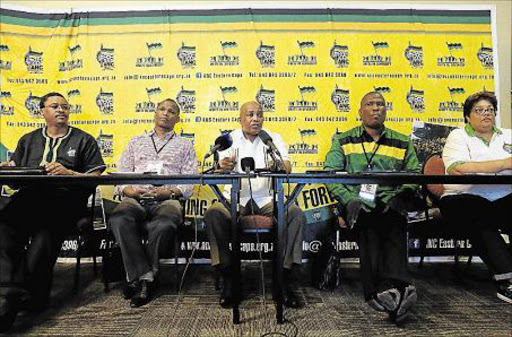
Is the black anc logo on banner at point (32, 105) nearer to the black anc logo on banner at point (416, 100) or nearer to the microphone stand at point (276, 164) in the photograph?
the microphone stand at point (276, 164)

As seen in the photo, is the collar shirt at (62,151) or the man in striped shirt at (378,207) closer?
the man in striped shirt at (378,207)

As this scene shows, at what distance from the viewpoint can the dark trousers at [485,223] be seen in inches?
80.0

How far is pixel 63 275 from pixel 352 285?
93.1 inches

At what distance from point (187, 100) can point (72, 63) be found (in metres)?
1.19

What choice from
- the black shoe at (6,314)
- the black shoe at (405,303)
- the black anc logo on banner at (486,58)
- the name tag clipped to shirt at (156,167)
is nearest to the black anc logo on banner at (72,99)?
the name tag clipped to shirt at (156,167)

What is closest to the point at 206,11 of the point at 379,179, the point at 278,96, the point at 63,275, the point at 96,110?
the point at 278,96

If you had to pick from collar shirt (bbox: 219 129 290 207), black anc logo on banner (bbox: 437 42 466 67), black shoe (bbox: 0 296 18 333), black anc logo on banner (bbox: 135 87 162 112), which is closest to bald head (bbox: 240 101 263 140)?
collar shirt (bbox: 219 129 290 207)

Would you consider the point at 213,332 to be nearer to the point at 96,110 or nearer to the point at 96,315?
the point at 96,315

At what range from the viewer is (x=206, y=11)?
10.9 ft

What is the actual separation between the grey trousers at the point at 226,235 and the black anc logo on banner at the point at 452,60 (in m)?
2.30

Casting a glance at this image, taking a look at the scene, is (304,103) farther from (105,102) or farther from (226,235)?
(105,102)

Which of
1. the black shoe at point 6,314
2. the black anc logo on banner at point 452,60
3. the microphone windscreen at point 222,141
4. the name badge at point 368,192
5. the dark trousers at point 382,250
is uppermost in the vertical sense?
the black anc logo on banner at point 452,60

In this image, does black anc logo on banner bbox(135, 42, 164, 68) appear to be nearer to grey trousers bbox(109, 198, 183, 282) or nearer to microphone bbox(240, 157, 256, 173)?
grey trousers bbox(109, 198, 183, 282)

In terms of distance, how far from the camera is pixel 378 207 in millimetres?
2146
